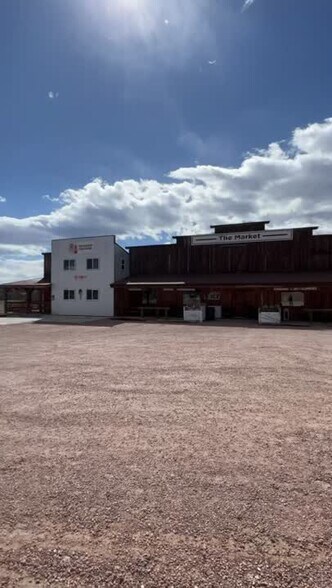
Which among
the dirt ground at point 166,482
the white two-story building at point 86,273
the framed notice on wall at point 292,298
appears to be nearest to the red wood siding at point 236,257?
the framed notice on wall at point 292,298

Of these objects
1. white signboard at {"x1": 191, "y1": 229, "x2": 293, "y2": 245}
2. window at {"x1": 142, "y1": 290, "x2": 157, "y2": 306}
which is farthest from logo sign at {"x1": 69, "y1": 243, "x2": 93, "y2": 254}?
white signboard at {"x1": 191, "y1": 229, "x2": 293, "y2": 245}

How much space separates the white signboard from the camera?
2697 centimetres

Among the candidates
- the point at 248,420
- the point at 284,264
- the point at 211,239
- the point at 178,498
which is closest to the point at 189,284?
the point at 211,239

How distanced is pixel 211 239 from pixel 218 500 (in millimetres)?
26543

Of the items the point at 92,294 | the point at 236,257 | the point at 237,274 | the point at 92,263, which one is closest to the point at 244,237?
the point at 236,257

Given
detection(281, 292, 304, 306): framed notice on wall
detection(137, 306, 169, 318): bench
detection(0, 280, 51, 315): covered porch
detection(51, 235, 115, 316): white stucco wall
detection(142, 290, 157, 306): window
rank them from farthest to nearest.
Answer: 1. detection(0, 280, 51, 315): covered porch
2. detection(142, 290, 157, 306): window
3. detection(51, 235, 115, 316): white stucco wall
4. detection(137, 306, 169, 318): bench
5. detection(281, 292, 304, 306): framed notice on wall

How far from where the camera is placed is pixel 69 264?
101ft

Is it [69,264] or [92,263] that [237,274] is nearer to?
[92,263]

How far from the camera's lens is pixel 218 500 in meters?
3.13

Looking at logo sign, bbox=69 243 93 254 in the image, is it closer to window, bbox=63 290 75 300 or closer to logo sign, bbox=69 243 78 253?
logo sign, bbox=69 243 78 253

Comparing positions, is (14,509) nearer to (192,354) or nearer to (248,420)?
(248,420)

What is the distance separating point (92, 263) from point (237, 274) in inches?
448

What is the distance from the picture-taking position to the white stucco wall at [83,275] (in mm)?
29109

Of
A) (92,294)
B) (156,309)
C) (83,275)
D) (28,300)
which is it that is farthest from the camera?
(28,300)
